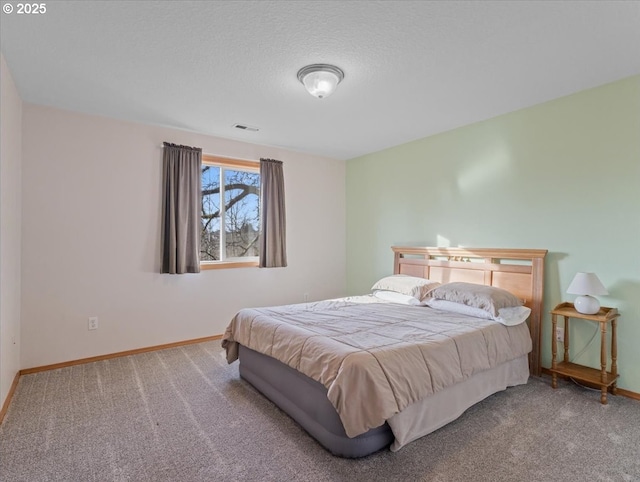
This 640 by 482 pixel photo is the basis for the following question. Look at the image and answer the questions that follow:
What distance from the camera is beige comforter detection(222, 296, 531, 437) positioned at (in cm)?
186

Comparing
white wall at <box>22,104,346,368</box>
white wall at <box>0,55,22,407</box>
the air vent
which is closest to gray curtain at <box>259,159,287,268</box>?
white wall at <box>22,104,346,368</box>

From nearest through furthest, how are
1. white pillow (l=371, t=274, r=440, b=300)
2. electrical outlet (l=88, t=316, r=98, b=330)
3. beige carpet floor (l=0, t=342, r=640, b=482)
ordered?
beige carpet floor (l=0, t=342, r=640, b=482)
electrical outlet (l=88, t=316, r=98, b=330)
white pillow (l=371, t=274, r=440, b=300)

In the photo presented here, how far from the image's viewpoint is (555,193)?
122 inches

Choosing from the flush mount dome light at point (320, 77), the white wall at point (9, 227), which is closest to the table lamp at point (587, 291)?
the flush mount dome light at point (320, 77)

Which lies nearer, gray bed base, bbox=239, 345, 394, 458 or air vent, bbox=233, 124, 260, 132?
gray bed base, bbox=239, 345, 394, 458

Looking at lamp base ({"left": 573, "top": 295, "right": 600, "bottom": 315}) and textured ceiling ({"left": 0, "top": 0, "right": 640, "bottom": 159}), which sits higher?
textured ceiling ({"left": 0, "top": 0, "right": 640, "bottom": 159})

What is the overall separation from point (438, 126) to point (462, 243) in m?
1.36

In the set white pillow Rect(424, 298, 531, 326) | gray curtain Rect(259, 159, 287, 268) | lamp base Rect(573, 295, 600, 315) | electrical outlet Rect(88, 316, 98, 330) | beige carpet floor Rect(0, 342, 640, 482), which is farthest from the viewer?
gray curtain Rect(259, 159, 287, 268)

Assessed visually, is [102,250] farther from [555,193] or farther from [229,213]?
[555,193]

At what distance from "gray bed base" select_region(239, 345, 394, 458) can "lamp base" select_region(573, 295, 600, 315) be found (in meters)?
1.90

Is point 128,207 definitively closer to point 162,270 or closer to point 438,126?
point 162,270

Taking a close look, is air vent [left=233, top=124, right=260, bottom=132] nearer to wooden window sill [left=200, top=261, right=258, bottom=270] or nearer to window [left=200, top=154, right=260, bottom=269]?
window [left=200, top=154, right=260, bottom=269]

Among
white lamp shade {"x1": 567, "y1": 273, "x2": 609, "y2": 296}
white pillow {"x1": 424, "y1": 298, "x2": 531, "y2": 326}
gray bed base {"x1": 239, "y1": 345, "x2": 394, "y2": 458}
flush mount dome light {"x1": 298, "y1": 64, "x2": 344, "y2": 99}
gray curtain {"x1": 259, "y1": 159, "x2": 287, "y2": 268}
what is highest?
flush mount dome light {"x1": 298, "y1": 64, "x2": 344, "y2": 99}

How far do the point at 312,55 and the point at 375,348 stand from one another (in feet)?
6.61
